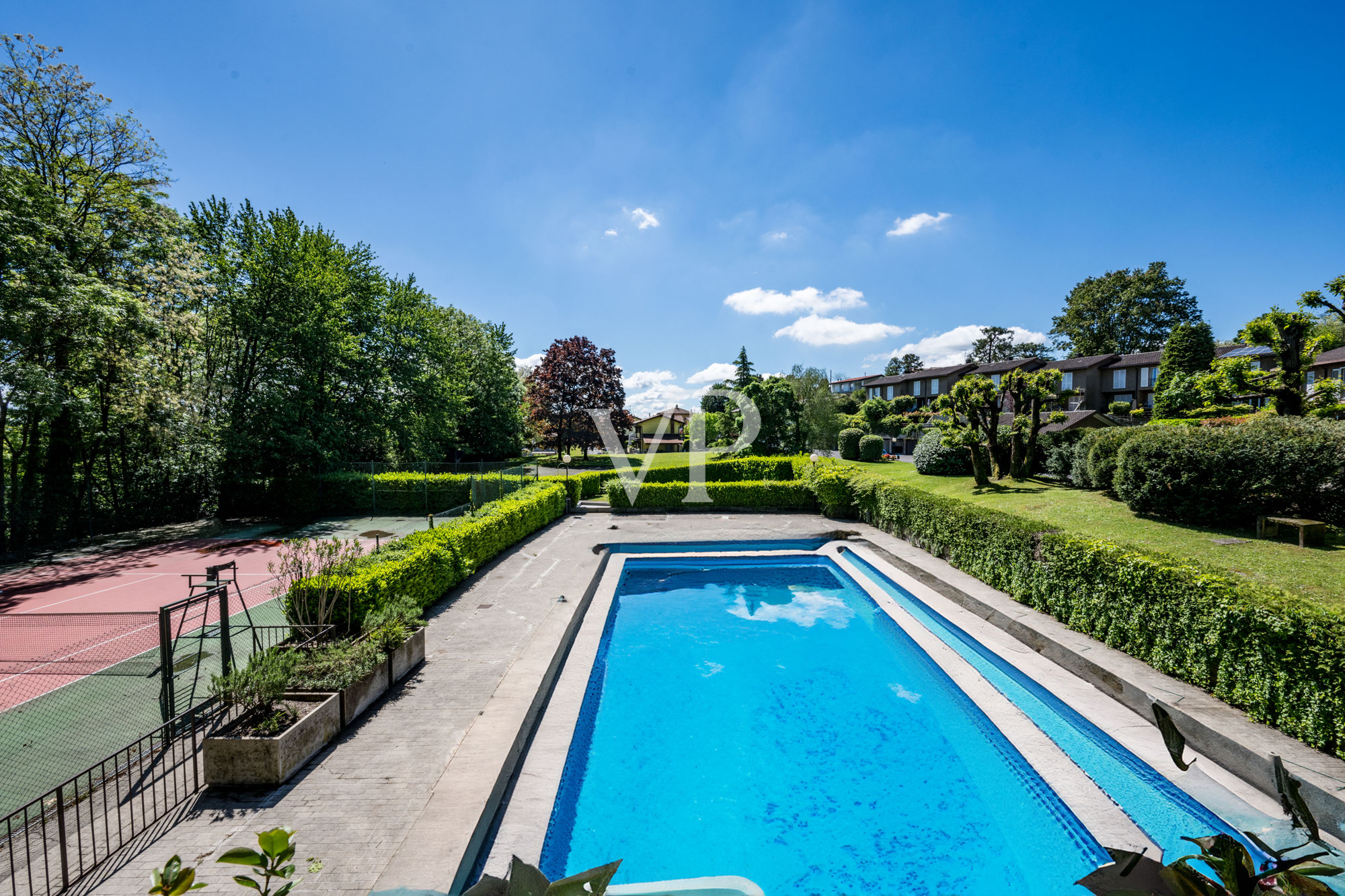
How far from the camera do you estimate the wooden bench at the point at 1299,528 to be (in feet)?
33.6

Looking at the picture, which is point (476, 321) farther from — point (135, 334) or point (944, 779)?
point (944, 779)

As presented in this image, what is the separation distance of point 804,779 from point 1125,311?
210 ft

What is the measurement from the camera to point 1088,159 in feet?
46.5

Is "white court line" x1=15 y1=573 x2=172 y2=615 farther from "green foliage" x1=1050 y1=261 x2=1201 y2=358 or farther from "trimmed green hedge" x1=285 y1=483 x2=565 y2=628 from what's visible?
"green foliage" x1=1050 y1=261 x2=1201 y2=358

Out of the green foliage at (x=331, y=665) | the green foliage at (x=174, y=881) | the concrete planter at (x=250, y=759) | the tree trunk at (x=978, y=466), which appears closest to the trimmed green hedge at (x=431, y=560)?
the green foliage at (x=331, y=665)

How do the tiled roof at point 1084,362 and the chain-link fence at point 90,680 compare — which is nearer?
the chain-link fence at point 90,680

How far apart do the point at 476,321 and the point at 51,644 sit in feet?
123

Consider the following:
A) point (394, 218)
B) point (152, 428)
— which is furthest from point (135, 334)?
point (394, 218)

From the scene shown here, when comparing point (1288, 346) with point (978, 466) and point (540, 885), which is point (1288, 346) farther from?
point (540, 885)

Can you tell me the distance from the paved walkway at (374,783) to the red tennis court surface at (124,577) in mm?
6595

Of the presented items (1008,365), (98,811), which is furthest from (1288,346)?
(1008,365)

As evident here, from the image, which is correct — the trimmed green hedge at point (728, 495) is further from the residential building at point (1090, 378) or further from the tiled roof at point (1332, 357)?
the residential building at point (1090, 378)

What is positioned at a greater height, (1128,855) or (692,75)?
(692,75)

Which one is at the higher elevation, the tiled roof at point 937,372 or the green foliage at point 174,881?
the tiled roof at point 937,372
